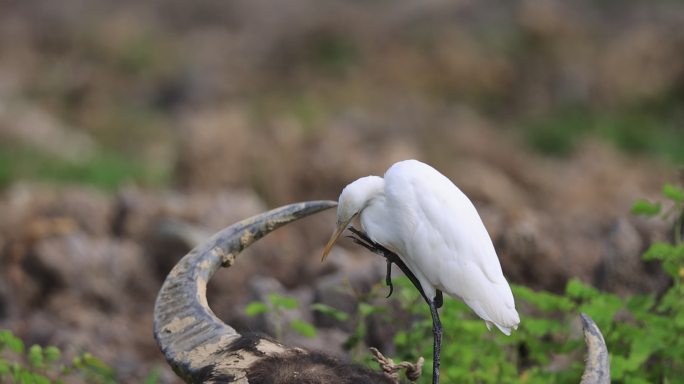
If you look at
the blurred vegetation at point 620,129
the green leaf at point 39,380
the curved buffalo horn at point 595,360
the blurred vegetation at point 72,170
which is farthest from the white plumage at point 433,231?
the blurred vegetation at point 620,129

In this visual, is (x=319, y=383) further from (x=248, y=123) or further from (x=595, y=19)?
(x=595, y=19)

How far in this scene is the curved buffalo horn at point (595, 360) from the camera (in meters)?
4.15

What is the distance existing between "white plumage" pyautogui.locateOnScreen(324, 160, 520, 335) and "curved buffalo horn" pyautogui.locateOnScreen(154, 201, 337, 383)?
0.53m

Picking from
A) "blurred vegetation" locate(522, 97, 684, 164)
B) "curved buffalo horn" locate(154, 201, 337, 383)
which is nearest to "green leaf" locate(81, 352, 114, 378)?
"curved buffalo horn" locate(154, 201, 337, 383)

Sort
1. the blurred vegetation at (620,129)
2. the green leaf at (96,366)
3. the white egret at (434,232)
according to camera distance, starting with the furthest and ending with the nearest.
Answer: the blurred vegetation at (620,129), the green leaf at (96,366), the white egret at (434,232)

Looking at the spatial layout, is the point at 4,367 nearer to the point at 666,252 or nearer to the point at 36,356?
the point at 36,356

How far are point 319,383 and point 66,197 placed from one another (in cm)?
702

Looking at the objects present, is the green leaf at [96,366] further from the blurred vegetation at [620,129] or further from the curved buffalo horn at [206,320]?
the blurred vegetation at [620,129]

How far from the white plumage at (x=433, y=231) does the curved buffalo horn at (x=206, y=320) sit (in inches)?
21.1

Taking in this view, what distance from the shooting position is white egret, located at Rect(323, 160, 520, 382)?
443cm

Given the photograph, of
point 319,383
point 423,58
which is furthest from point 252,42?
point 319,383

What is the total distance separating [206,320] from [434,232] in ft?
2.84

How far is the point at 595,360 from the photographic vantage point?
4238 millimetres

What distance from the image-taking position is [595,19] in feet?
100
